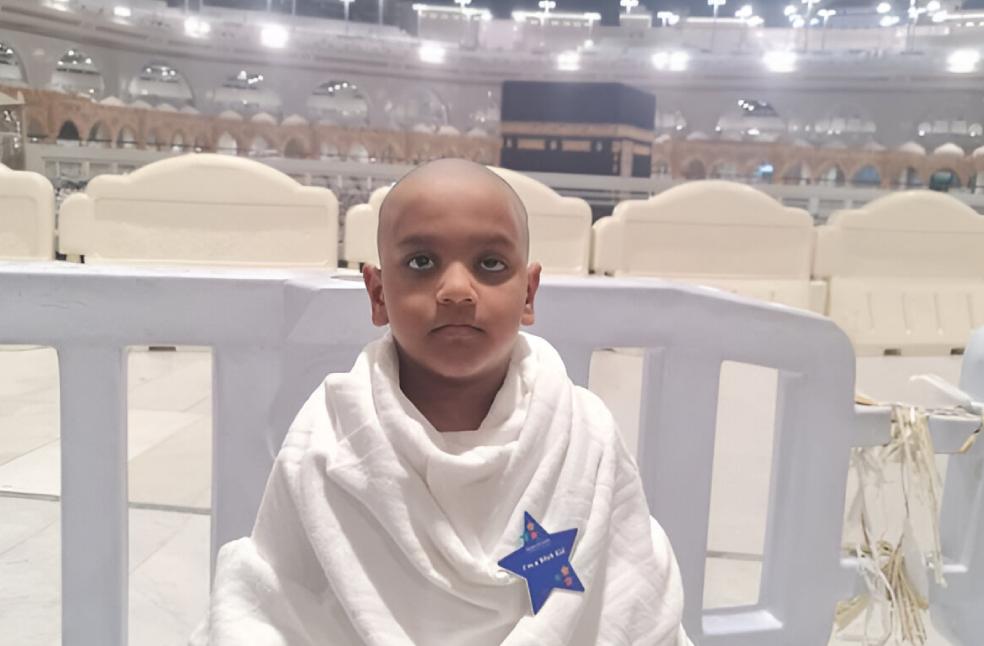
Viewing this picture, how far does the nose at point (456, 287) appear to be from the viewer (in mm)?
717

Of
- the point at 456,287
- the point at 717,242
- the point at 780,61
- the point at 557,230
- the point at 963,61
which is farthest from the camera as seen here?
the point at 780,61

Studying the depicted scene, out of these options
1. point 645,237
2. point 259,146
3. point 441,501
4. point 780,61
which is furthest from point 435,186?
point 780,61

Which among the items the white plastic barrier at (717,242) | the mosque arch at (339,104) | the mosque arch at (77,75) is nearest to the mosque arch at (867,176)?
the mosque arch at (339,104)

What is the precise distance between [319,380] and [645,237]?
3246 millimetres

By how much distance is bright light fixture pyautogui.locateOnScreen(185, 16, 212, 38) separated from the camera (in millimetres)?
12531

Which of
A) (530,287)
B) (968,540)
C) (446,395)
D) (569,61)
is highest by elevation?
(569,61)

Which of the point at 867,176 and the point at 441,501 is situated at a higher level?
the point at 867,176

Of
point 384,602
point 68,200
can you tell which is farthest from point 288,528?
point 68,200

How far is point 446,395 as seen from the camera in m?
0.80

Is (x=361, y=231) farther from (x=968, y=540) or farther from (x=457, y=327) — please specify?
(x=457, y=327)

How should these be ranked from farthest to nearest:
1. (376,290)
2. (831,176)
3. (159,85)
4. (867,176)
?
(831,176) → (867,176) → (159,85) → (376,290)

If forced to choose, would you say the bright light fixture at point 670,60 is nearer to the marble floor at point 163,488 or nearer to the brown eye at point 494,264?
the marble floor at point 163,488

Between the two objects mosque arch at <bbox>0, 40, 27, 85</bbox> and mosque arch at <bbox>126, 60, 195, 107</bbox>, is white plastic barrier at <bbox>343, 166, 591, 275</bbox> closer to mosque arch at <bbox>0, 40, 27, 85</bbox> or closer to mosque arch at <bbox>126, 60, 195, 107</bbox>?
mosque arch at <bbox>0, 40, 27, 85</bbox>

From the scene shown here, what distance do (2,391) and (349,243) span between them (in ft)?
5.07
